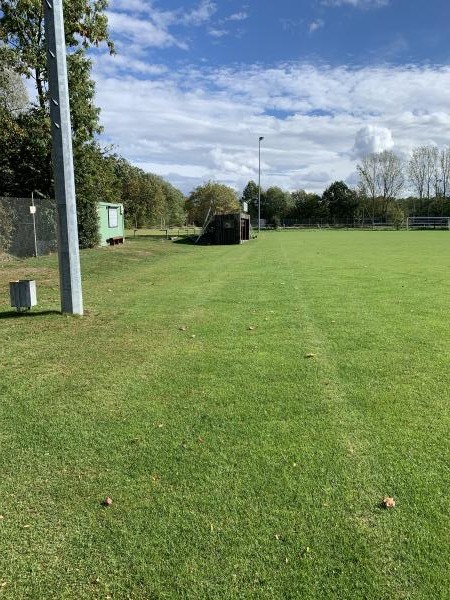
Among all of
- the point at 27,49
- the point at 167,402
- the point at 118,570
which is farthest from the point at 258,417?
the point at 27,49

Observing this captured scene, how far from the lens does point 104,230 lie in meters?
25.5

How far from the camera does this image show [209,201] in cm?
7138

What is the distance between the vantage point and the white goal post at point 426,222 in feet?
224

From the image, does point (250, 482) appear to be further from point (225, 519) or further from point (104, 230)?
point (104, 230)

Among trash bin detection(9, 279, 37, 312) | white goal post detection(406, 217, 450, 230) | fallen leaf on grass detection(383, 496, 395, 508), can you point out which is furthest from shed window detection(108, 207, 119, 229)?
white goal post detection(406, 217, 450, 230)

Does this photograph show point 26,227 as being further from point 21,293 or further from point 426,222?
point 426,222

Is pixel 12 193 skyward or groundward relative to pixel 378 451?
skyward

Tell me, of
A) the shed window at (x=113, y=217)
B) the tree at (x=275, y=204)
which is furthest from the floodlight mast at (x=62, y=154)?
the tree at (x=275, y=204)

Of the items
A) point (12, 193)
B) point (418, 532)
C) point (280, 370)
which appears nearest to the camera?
point (418, 532)

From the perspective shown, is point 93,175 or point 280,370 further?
point 93,175

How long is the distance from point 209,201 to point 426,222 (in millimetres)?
31193

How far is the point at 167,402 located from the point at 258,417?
892 millimetres

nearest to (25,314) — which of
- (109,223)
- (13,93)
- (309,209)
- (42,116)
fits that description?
(42,116)

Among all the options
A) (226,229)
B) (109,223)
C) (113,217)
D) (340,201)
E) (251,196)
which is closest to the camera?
(109,223)
